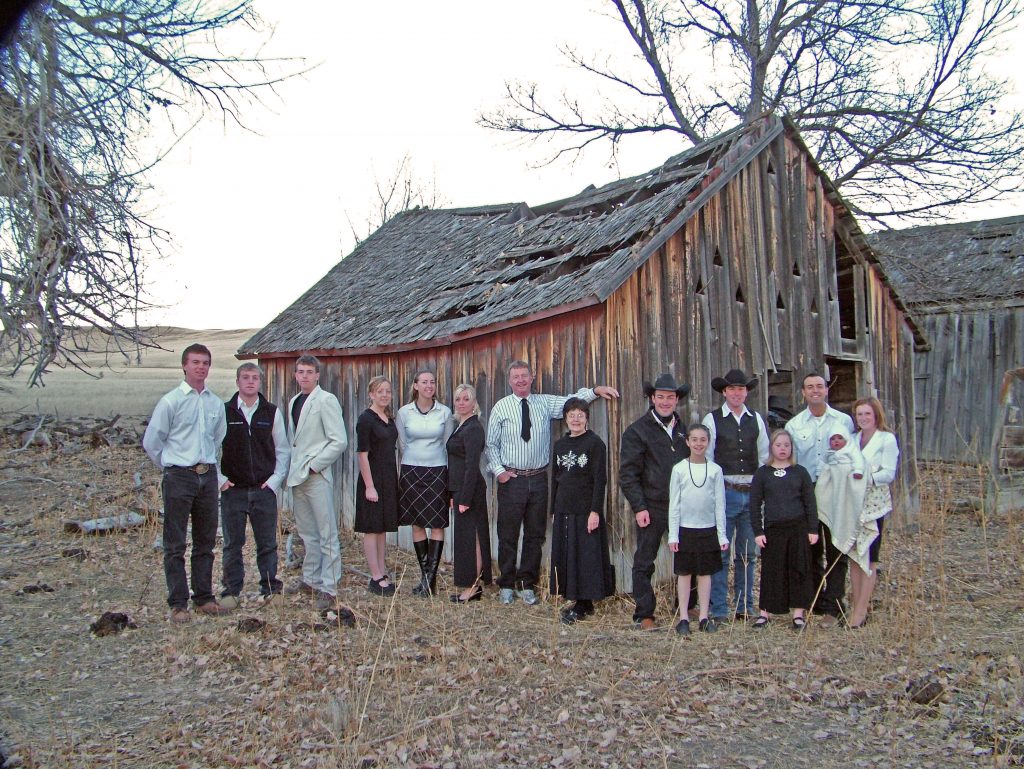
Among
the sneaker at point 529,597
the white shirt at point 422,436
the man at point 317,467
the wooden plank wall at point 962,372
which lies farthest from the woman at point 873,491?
the wooden plank wall at point 962,372

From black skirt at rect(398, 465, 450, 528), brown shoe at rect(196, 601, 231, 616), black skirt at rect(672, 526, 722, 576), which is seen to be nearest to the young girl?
black skirt at rect(672, 526, 722, 576)

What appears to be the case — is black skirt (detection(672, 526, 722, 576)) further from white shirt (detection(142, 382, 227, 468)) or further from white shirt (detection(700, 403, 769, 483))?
white shirt (detection(142, 382, 227, 468))

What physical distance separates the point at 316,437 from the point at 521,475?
69.4 inches

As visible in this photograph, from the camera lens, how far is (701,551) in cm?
653

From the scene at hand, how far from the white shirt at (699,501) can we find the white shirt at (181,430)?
358 centimetres

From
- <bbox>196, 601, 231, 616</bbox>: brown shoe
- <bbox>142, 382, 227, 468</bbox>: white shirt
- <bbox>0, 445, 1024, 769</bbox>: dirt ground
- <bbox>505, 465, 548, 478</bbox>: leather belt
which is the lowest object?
<bbox>0, 445, 1024, 769</bbox>: dirt ground

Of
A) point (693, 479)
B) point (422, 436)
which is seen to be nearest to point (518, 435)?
point (422, 436)

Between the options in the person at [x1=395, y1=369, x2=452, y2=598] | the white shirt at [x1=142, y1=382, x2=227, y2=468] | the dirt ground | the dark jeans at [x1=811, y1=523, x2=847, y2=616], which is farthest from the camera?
the person at [x1=395, y1=369, x2=452, y2=598]

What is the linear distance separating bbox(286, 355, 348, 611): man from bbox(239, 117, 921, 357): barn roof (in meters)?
1.92

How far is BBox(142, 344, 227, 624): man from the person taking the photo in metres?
6.45

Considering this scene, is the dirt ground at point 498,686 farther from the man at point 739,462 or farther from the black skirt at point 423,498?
the black skirt at point 423,498

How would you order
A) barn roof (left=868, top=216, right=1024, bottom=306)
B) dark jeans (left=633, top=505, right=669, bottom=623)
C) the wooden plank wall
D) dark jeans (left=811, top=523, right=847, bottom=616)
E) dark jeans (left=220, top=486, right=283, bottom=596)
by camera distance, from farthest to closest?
barn roof (left=868, top=216, right=1024, bottom=306) → the wooden plank wall → dark jeans (left=220, top=486, right=283, bottom=596) → dark jeans (left=633, top=505, right=669, bottom=623) → dark jeans (left=811, top=523, right=847, bottom=616)

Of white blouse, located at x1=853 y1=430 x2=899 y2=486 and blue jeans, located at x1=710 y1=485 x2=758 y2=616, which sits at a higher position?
white blouse, located at x1=853 y1=430 x2=899 y2=486

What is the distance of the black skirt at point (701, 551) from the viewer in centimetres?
653
